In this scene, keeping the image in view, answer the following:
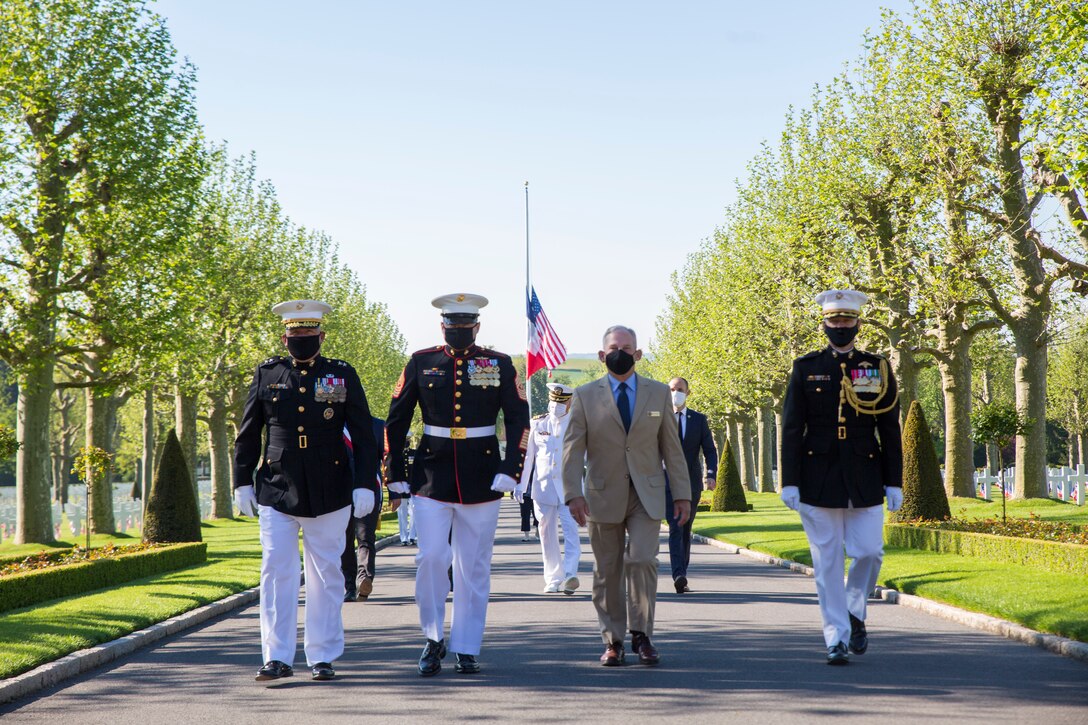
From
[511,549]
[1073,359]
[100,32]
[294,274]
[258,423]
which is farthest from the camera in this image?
[1073,359]

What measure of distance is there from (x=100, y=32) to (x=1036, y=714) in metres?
24.4

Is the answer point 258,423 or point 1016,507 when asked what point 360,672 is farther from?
point 1016,507

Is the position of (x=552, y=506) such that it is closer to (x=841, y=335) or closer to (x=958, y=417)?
(x=841, y=335)

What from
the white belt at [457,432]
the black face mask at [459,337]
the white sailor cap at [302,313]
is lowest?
the white belt at [457,432]

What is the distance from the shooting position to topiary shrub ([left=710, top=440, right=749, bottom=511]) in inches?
1464

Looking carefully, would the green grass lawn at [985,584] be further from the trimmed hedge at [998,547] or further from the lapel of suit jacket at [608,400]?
the lapel of suit jacket at [608,400]

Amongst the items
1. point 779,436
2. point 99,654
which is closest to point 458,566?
point 99,654

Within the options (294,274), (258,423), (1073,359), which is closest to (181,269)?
(294,274)

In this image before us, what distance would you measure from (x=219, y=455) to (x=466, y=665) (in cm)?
3634

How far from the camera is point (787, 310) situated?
44.0 metres

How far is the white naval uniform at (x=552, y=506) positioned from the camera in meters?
14.5

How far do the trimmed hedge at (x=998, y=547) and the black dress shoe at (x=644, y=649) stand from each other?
7133 mm

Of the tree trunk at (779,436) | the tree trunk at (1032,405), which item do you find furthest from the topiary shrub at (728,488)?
the tree trunk at (1032,405)

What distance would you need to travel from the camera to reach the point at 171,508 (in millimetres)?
22000
